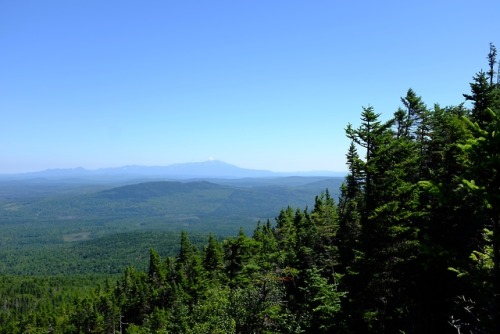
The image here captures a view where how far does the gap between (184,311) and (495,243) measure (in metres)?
25.7

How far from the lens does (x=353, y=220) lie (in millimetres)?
33781

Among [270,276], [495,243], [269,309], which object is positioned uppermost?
[495,243]

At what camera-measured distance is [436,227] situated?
2000 centimetres

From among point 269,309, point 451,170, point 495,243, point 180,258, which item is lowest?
point 180,258

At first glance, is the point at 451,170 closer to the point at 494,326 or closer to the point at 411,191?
the point at 411,191

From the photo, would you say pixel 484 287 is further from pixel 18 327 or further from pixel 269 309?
pixel 18 327

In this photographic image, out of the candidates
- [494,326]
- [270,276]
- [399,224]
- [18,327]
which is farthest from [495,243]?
[18,327]

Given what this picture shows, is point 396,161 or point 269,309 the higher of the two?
point 396,161

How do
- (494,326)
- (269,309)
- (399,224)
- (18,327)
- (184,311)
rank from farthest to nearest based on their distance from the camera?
1. (18,327)
2. (184,311)
3. (269,309)
4. (399,224)
5. (494,326)

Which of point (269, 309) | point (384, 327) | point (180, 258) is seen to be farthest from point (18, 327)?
point (384, 327)

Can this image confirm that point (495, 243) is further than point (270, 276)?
No

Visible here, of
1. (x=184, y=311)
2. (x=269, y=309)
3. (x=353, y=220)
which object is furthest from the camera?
(x=353, y=220)

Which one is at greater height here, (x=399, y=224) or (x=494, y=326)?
(x=399, y=224)

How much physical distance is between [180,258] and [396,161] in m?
47.8
